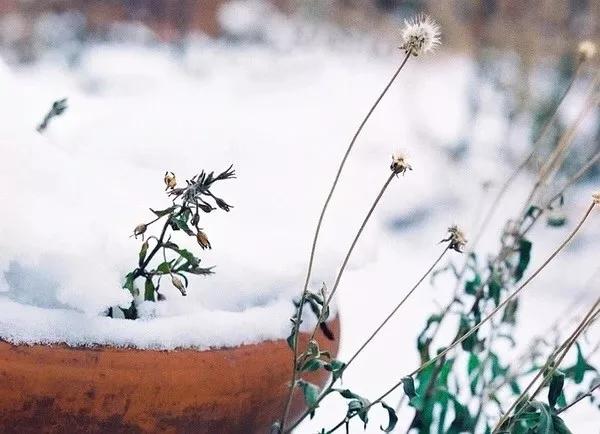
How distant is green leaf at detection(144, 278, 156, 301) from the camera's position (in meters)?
1.04

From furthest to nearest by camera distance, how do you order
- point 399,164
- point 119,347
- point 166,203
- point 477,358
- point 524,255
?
1. point 477,358
2. point 524,255
3. point 166,203
4. point 119,347
5. point 399,164

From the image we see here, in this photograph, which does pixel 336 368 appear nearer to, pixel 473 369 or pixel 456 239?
pixel 456 239

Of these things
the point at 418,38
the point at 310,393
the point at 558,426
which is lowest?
the point at 558,426

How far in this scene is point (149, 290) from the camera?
1.04m

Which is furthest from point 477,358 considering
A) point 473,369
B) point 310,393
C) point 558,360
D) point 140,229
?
point 140,229

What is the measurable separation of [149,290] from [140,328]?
2.0 inches

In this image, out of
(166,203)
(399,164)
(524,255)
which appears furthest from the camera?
(524,255)

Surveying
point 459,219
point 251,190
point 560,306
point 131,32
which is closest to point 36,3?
point 131,32

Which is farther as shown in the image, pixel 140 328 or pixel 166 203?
pixel 166 203

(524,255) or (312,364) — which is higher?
(524,255)

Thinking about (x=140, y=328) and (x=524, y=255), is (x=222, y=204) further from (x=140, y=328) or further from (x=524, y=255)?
(x=524, y=255)

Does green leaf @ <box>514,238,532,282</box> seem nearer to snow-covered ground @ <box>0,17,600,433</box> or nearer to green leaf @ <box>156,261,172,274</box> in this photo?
snow-covered ground @ <box>0,17,600,433</box>

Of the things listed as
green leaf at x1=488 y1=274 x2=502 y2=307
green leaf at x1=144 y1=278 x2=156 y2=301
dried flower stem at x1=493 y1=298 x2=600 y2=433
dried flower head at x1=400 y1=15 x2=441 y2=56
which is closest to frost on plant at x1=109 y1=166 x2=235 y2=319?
green leaf at x1=144 y1=278 x2=156 y2=301

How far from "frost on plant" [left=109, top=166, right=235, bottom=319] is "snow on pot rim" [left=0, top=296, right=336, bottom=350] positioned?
0.09 feet
